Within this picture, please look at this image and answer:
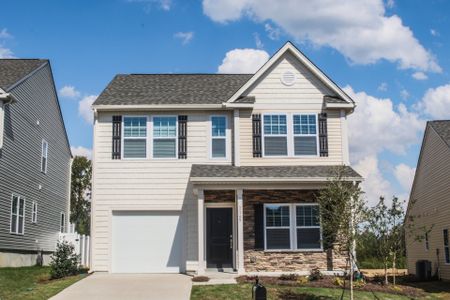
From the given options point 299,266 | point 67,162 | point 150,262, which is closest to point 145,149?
point 150,262

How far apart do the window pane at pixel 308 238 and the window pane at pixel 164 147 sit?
5.48m

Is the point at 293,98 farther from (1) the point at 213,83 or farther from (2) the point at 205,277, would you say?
(2) the point at 205,277

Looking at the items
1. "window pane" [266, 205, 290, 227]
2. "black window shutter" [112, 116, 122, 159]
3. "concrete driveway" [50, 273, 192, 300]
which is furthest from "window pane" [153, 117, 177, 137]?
"concrete driveway" [50, 273, 192, 300]

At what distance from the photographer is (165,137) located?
21.5m

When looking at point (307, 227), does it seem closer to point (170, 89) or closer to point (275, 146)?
point (275, 146)

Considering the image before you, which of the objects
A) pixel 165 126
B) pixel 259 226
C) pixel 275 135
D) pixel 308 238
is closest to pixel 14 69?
pixel 165 126

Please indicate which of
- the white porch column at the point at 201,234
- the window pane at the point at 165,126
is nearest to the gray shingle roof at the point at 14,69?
the window pane at the point at 165,126

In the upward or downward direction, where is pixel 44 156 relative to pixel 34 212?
upward

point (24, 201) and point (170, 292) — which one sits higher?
point (24, 201)

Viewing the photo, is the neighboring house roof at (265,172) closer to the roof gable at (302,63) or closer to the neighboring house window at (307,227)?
the neighboring house window at (307,227)

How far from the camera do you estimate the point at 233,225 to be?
2097 centimetres

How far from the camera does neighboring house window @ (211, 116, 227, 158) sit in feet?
70.7

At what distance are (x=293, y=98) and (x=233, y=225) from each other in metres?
5.27

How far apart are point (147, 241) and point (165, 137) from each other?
12.8 feet
